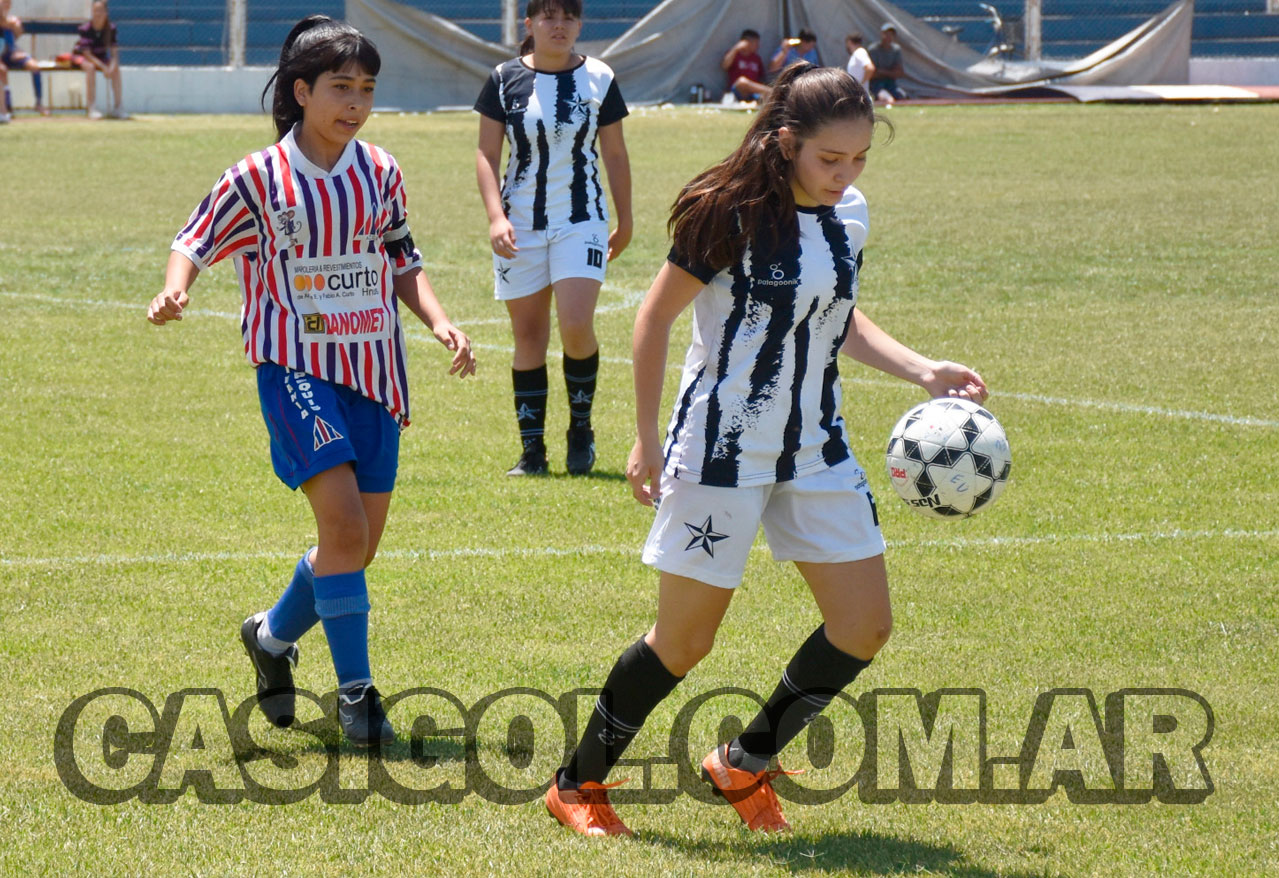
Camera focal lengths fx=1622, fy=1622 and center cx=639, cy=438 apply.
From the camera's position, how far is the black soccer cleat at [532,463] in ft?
24.3

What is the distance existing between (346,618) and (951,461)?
1.61 meters

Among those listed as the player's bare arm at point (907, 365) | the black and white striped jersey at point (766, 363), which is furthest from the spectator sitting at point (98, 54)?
the black and white striped jersey at point (766, 363)

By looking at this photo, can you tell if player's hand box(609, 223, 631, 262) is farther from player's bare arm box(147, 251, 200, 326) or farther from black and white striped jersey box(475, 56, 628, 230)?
player's bare arm box(147, 251, 200, 326)

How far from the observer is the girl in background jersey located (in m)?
7.34

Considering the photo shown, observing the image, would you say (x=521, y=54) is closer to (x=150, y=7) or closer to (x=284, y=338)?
(x=284, y=338)

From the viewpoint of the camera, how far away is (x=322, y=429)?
4.17m

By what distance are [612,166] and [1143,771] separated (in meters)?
4.28

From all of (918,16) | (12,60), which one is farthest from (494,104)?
(918,16)

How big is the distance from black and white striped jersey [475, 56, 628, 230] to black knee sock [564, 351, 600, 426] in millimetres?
650

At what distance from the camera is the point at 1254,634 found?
16.8 feet

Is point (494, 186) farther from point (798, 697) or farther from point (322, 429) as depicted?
point (798, 697)

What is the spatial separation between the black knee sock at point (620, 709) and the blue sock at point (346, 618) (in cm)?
77

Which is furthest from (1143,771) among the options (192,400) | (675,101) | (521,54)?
(675,101)

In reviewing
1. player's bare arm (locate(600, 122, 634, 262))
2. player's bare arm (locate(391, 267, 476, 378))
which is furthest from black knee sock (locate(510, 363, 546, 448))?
player's bare arm (locate(391, 267, 476, 378))
